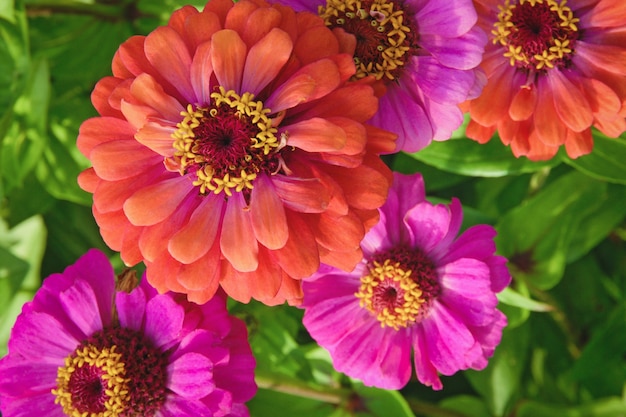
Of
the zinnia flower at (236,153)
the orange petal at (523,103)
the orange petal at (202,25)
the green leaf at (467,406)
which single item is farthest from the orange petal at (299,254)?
the green leaf at (467,406)

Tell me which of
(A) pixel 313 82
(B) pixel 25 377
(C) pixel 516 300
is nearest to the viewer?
(A) pixel 313 82

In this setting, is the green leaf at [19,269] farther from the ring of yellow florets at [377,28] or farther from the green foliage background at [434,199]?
the ring of yellow florets at [377,28]

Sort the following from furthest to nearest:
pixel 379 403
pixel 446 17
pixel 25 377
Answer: pixel 379 403 → pixel 25 377 → pixel 446 17

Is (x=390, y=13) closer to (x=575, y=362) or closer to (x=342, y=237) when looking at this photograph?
(x=342, y=237)

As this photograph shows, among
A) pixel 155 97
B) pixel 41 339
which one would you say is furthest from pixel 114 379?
pixel 155 97

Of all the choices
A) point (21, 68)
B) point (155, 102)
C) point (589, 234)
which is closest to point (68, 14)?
point (21, 68)

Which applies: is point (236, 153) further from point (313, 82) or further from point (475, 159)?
point (475, 159)
